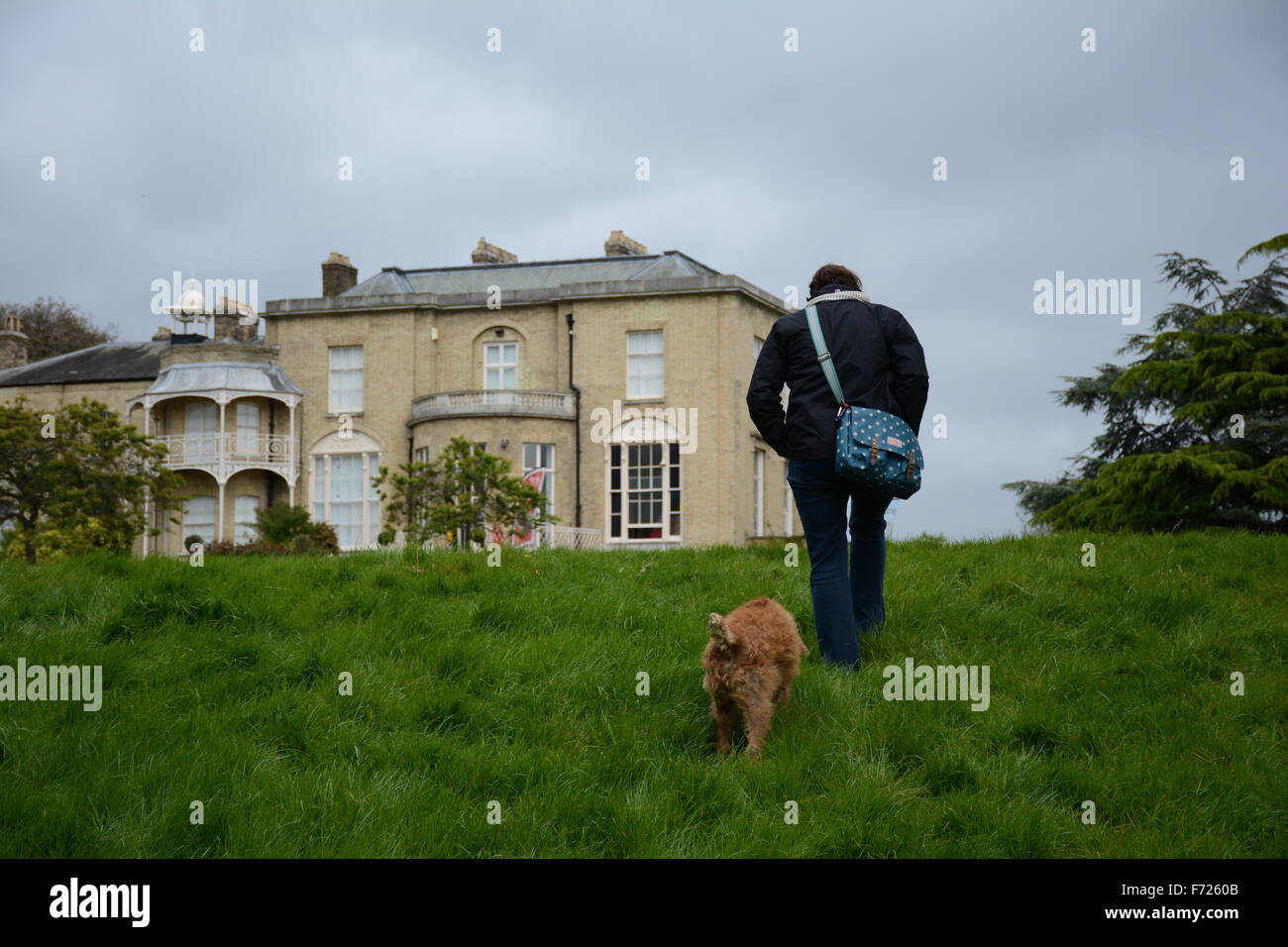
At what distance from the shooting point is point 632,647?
291 inches

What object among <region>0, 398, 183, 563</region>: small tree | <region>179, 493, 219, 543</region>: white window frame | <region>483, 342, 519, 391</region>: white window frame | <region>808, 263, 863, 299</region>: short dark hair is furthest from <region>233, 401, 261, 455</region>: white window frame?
<region>808, 263, 863, 299</region>: short dark hair

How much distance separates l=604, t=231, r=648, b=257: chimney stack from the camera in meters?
37.9

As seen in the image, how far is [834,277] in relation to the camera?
7.38 meters

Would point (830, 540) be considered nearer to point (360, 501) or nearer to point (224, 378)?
point (360, 501)

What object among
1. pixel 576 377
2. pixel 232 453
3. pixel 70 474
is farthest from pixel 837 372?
pixel 232 453

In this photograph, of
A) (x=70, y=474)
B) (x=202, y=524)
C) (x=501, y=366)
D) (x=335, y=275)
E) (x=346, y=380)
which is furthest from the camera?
(x=335, y=275)

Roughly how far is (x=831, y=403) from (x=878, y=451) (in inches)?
19.3

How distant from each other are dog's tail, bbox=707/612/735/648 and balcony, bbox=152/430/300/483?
3108 cm

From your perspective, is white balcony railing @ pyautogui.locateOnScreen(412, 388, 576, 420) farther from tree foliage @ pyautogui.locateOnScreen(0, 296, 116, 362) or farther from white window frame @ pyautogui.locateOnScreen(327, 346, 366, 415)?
tree foliage @ pyautogui.locateOnScreen(0, 296, 116, 362)

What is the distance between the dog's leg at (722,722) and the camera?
603 cm
